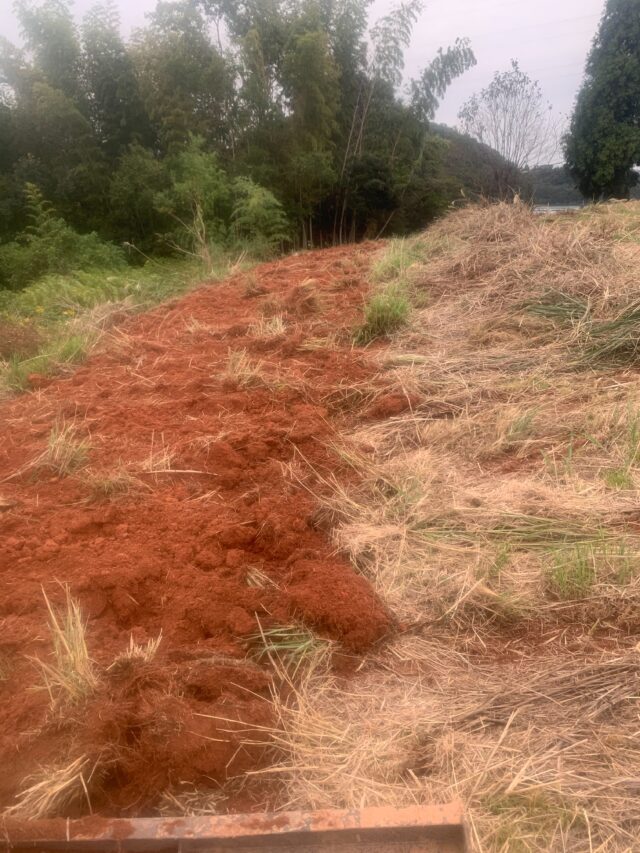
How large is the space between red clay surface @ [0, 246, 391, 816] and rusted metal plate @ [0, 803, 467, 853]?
0.09 metres

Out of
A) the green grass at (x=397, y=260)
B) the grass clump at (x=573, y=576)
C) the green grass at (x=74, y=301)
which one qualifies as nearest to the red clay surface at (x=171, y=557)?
the green grass at (x=74, y=301)

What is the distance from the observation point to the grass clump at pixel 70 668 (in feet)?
5.34

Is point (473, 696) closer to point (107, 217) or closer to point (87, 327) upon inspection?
point (87, 327)

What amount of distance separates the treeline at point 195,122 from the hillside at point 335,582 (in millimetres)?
7037

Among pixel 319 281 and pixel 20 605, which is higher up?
pixel 319 281

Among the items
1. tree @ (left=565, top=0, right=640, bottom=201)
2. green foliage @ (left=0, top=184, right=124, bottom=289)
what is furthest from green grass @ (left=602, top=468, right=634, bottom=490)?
tree @ (left=565, top=0, right=640, bottom=201)

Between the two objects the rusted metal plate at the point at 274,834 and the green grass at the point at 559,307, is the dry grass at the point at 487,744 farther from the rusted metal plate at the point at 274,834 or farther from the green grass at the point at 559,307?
the green grass at the point at 559,307

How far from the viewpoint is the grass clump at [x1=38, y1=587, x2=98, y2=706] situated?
1.63 metres

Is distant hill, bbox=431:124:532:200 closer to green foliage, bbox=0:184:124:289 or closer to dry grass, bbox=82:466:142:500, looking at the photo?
green foliage, bbox=0:184:124:289

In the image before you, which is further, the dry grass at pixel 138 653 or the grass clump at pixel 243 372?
the grass clump at pixel 243 372

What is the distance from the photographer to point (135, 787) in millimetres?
1526

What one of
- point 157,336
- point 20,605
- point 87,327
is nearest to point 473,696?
point 20,605

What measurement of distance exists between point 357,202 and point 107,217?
13.8 feet

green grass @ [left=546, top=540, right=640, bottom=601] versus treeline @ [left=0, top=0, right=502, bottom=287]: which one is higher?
treeline @ [left=0, top=0, right=502, bottom=287]
